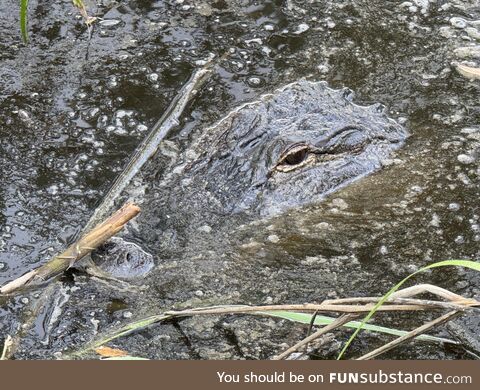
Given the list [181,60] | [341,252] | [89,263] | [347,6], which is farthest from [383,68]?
[89,263]

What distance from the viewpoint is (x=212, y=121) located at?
4898mm

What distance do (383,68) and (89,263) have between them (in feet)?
8.99

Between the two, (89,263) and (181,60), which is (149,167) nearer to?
(89,263)

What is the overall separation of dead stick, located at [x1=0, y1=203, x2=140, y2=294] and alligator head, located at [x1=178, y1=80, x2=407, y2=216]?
2.07 ft

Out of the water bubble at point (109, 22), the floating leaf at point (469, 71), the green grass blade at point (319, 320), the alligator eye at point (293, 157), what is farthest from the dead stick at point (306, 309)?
the water bubble at point (109, 22)

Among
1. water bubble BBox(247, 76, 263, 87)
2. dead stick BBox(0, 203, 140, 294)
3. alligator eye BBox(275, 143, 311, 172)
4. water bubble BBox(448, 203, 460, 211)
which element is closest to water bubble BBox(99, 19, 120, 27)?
water bubble BBox(247, 76, 263, 87)

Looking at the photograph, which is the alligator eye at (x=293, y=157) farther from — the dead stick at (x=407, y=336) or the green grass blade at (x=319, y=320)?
the dead stick at (x=407, y=336)

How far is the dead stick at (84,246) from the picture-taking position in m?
3.66

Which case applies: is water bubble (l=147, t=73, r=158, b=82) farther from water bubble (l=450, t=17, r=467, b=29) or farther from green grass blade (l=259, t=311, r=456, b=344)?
green grass blade (l=259, t=311, r=456, b=344)

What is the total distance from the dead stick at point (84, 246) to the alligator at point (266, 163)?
5.0 inches

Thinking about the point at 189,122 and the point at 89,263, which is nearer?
the point at 89,263

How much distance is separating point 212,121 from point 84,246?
150cm

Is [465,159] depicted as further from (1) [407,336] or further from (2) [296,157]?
(1) [407,336]

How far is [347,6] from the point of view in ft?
19.7
